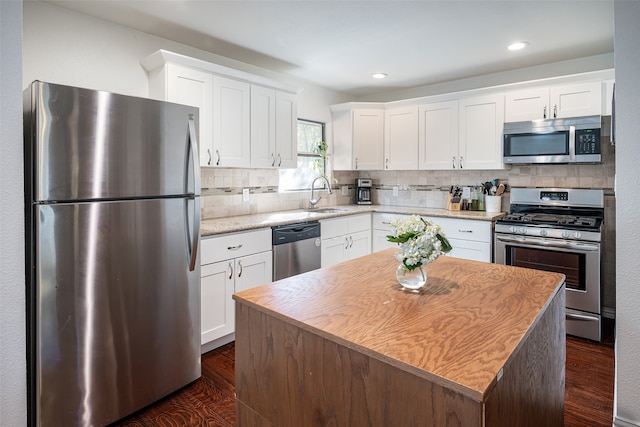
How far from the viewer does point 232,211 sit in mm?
3574

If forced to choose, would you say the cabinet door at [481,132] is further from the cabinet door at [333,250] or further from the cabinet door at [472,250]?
the cabinet door at [333,250]

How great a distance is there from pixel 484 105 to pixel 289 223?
232 centimetres

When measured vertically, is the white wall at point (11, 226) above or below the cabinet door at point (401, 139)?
below

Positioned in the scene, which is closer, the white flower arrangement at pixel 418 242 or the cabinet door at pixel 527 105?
the white flower arrangement at pixel 418 242

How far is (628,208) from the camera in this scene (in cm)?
172

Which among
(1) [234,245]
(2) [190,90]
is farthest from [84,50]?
(1) [234,245]

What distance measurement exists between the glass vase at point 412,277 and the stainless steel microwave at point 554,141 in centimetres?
264

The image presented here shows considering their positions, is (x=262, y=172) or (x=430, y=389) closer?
(x=430, y=389)

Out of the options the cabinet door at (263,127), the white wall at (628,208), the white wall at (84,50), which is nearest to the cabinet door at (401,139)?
the cabinet door at (263,127)

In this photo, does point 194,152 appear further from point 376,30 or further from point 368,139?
point 368,139

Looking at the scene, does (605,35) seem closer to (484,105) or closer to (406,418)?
(484,105)

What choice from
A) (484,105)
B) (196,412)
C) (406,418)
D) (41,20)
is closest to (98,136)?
(41,20)

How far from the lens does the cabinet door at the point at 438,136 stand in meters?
4.04

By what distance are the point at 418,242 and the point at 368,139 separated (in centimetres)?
326
